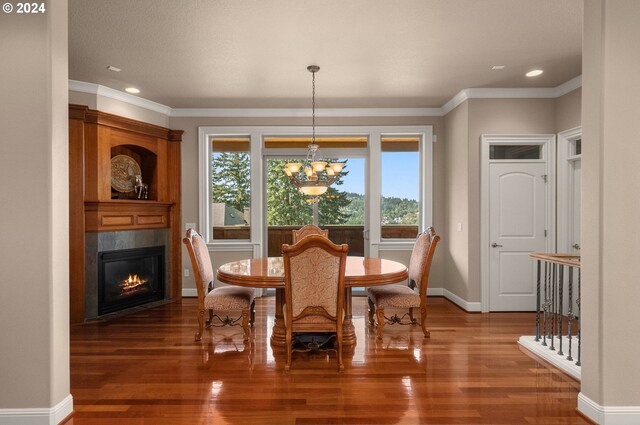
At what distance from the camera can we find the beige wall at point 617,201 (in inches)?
85.6

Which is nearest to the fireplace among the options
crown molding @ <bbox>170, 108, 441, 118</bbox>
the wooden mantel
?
the wooden mantel

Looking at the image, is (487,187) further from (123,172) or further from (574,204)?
(123,172)

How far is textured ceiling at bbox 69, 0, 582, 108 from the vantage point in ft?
9.56

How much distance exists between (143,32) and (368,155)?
11.1 ft

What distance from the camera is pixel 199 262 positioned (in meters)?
3.60

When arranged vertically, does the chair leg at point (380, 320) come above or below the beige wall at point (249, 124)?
below

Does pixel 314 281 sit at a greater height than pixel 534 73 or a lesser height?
lesser

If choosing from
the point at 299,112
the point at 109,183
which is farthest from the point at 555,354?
the point at 109,183

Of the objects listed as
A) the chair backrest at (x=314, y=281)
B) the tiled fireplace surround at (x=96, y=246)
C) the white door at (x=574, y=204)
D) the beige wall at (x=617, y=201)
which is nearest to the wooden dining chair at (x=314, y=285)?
A: the chair backrest at (x=314, y=281)

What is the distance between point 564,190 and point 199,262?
4.27 metres

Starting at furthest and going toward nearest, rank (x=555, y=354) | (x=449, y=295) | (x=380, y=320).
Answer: (x=449, y=295), (x=380, y=320), (x=555, y=354)

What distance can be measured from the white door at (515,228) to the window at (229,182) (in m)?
3.41

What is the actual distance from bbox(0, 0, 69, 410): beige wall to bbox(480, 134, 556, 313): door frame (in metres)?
4.36

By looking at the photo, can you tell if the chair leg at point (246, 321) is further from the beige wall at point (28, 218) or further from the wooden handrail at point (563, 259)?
the wooden handrail at point (563, 259)
